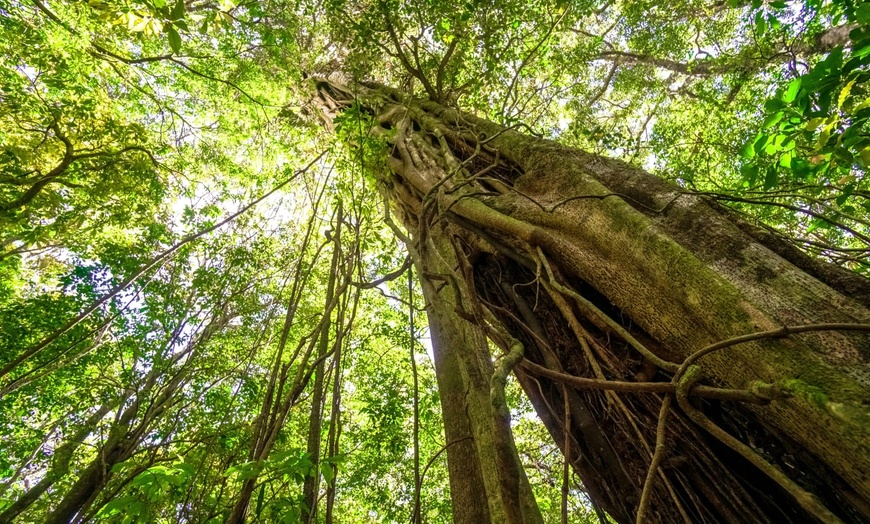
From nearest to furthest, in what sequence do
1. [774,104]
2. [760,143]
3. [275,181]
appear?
[774,104] < [760,143] < [275,181]

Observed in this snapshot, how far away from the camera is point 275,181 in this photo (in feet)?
15.2

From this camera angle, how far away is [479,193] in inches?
72.6

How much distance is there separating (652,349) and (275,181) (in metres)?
4.27

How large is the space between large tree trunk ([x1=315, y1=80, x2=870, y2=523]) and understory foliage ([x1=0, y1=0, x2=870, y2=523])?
1.88ft

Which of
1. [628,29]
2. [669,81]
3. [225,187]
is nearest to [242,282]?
[225,187]

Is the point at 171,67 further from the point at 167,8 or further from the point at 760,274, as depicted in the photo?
the point at 760,274

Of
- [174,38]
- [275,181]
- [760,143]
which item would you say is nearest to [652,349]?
[760,143]

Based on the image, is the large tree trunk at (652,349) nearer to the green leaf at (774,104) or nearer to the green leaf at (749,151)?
the green leaf at (749,151)

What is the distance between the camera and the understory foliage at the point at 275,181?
294 cm

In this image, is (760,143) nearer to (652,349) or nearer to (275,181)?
(652,349)

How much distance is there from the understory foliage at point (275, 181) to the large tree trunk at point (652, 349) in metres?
0.57

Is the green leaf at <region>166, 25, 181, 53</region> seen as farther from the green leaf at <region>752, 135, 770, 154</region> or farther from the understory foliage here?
the green leaf at <region>752, 135, 770, 154</region>

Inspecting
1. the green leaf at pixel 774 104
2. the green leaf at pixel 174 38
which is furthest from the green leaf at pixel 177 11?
the green leaf at pixel 774 104

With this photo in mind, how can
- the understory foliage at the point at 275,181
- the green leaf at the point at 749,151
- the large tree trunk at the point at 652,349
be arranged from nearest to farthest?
the large tree trunk at the point at 652,349 < the green leaf at the point at 749,151 < the understory foliage at the point at 275,181
